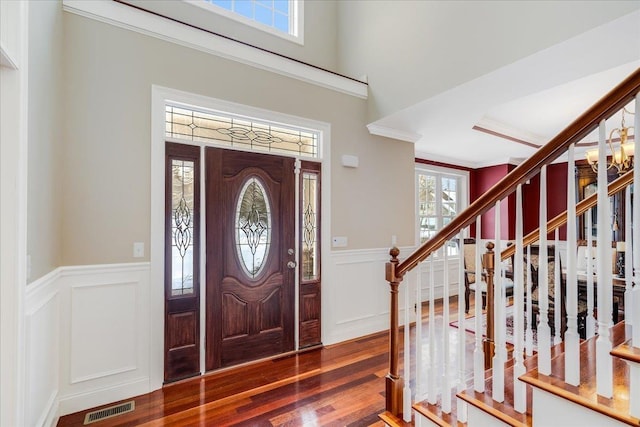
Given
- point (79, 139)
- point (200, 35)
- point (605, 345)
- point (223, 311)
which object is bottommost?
point (223, 311)

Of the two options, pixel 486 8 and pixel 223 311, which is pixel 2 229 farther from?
pixel 486 8

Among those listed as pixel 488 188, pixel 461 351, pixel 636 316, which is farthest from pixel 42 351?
pixel 488 188

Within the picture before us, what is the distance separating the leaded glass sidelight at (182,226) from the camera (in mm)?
2760

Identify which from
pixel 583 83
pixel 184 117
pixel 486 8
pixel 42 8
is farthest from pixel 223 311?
pixel 583 83

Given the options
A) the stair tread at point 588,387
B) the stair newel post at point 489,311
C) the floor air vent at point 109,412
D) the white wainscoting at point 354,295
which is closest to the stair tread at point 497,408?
the stair tread at point 588,387

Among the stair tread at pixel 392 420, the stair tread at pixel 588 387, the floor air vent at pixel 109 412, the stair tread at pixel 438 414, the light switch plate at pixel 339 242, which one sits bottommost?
the floor air vent at pixel 109 412

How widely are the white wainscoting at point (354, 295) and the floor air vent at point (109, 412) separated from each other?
1.86m

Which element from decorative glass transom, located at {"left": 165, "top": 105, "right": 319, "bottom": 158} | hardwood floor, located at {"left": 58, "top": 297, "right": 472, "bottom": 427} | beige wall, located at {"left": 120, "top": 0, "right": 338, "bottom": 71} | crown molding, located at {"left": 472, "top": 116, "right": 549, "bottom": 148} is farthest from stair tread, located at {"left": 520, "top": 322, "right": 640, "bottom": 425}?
beige wall, located at {"left": 120, "top": 0, "right": 338, "bottom": 71}

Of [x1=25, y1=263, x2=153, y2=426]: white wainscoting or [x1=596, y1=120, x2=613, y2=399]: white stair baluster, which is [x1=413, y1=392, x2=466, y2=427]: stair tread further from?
[x1=25, y1=263, x2=153, y2=426]: white wainscoting

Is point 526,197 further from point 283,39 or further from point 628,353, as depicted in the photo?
point 628,353

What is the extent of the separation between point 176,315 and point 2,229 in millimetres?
1550

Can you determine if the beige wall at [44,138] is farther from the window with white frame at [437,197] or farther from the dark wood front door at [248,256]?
the window with white frame at [437,197]

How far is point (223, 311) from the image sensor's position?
9.69ft

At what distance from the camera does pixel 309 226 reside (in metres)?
3.49
